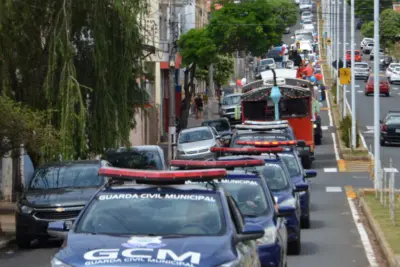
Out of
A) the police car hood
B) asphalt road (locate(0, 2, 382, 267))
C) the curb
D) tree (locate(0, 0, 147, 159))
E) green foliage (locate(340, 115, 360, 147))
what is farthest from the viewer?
green foliage (locate(340, 115, 360, 147))

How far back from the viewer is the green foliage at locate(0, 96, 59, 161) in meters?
19.0

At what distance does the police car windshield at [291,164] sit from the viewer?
2148 cm

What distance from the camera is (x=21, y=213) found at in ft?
61.2

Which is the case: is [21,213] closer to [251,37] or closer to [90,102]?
[90,102]

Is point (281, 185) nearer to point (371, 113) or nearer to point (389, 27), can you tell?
point (371, 113)

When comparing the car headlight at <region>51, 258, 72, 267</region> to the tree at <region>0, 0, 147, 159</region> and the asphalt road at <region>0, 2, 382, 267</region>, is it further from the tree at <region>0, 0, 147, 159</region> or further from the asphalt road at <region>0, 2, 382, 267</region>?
the tree at <region>0, 0, 147, 159</region>

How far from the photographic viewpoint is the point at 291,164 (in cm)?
2178

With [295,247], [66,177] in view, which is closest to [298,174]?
[295,247]

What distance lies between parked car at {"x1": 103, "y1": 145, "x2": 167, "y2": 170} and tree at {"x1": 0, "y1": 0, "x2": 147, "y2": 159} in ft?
1.04

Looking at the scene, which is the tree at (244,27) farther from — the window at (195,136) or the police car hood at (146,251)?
the police car hood at (146,251)

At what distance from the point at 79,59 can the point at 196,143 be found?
16.6 meters

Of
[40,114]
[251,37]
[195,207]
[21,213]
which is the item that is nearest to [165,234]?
[195,207]

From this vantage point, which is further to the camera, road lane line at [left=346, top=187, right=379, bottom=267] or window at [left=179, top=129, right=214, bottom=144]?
window at [left=179, top=129, right=214, bottom=144]

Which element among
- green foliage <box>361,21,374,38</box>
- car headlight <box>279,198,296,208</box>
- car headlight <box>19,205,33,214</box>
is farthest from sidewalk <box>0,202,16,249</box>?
green foliage <box>361,21,374,38</box>
